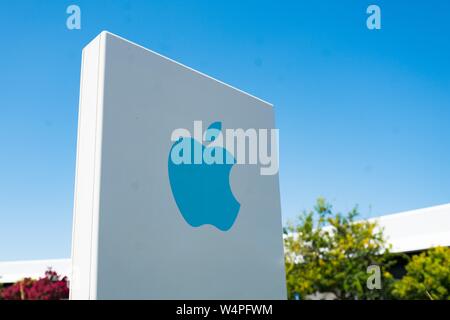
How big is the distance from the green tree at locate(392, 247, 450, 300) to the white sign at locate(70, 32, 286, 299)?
735 cm

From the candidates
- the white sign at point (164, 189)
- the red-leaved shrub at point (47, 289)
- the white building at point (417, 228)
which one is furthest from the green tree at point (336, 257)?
the white sign at point (164, 189)

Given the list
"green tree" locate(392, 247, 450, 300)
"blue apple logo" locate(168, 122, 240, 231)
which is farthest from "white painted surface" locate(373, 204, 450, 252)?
"blue apple logo" locate(168, 122, 240, 231)

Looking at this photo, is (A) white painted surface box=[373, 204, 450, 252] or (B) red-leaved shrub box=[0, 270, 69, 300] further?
(A) white painted surface box=[373, 204, 450, 252]

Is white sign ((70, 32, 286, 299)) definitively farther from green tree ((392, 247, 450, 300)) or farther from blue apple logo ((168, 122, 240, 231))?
green tree ((392, 247, 450, 300))

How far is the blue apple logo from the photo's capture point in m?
2.89

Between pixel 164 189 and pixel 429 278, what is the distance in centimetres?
886

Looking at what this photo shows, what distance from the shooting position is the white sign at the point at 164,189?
2404mm

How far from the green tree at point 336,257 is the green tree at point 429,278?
1.33 metres

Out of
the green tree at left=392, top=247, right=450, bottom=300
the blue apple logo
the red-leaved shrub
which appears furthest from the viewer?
the red-leaved shrub

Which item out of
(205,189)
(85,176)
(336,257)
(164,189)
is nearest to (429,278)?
(336,257)

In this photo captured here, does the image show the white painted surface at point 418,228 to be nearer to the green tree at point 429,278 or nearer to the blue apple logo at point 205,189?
the green tree at point 429,278

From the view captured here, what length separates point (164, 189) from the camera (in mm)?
2758

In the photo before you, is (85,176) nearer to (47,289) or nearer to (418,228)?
(47,289)
